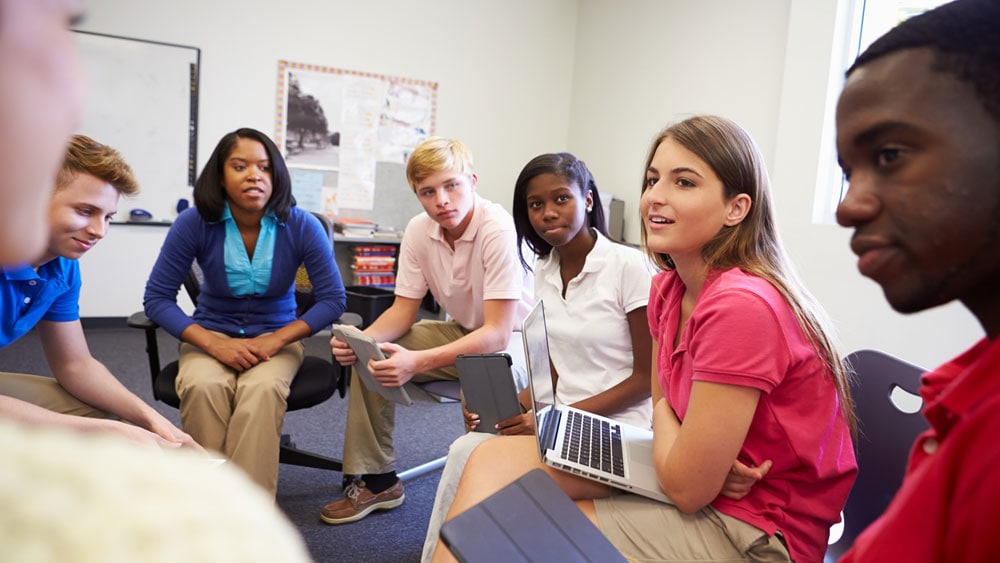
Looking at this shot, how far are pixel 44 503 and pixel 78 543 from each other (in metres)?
0.02

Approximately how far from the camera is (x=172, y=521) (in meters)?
0.18

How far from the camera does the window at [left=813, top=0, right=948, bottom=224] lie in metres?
3.11

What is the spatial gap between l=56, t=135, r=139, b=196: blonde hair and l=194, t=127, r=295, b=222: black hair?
0.59 metres

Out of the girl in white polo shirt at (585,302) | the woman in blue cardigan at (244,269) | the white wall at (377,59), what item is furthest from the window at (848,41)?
the white wall at (377,59)

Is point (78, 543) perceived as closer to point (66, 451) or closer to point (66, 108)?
point (66, 451)

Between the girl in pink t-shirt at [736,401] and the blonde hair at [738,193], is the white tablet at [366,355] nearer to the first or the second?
the girl in pink t-shirt at [736,401]

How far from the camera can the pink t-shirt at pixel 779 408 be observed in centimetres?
109

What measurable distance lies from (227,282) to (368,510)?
0.90 m

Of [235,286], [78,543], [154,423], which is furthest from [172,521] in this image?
[235,286]

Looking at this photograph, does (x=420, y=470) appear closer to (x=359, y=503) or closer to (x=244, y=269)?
(x=359, y=503)

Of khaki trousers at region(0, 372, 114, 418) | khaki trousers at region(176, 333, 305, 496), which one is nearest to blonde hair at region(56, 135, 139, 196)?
khaki trousers at region(0, 372, 114, 418)

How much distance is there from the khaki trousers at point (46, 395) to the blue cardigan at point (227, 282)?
1.62ft

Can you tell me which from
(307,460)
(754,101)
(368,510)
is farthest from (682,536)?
(754,101)

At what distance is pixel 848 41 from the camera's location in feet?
10.3
